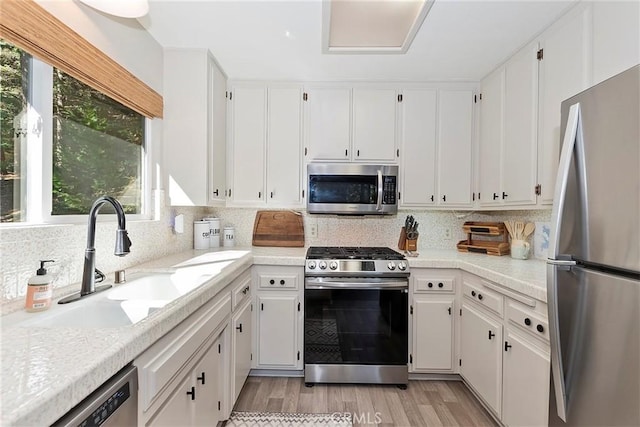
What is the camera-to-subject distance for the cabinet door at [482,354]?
5.69 ft

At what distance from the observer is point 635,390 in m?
0.86

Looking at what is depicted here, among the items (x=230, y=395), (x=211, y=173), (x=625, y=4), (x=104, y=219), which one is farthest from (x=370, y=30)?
(x=230, y=395)

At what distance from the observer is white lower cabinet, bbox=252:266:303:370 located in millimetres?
2219

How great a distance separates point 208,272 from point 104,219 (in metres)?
0.68

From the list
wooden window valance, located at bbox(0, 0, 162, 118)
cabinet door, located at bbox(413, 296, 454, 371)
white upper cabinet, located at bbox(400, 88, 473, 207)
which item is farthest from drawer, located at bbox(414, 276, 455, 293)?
wooden window valance, located at bbox(0, 0, 162, 118)

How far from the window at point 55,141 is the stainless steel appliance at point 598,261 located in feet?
6.96

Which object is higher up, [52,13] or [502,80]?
[502,80]

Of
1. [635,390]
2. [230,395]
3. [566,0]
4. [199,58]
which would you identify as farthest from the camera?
[199,58]

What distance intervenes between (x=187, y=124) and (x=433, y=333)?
96.1 inches

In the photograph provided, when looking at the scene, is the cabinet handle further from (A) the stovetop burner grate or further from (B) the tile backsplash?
(A) the stovetop burner grate

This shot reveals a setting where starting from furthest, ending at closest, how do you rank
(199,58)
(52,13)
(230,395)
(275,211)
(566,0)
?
1. (275,211)
2. (199,58)
3. (230,395)
4. (566,0)
5. (52,13)

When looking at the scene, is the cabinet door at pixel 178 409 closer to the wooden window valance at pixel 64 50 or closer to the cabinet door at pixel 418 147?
the wooden window valance at pixel 64 50

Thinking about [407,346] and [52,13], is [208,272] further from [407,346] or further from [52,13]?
[407,346]

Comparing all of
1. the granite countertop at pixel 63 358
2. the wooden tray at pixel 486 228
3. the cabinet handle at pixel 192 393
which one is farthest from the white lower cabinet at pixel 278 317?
the wooden tray at pixel 486 228
